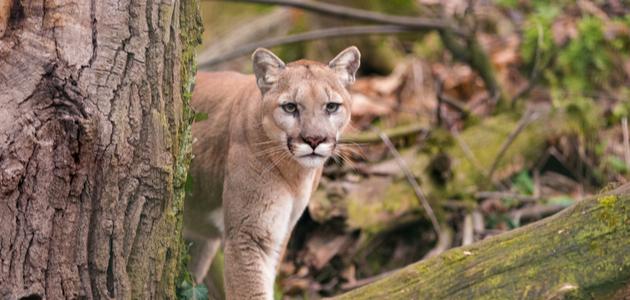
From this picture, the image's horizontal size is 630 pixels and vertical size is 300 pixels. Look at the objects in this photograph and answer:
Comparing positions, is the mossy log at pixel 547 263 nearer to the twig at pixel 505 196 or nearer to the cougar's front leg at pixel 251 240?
the cougar's front leg at pixel 251 240

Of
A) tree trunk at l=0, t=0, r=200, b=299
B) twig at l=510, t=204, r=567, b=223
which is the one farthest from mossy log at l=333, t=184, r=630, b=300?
twig at l=510, t=204, r=567, b=223

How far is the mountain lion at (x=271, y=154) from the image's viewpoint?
19.6 ft

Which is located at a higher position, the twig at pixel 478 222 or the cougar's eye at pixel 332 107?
the cougar's eye at pixel 332 107

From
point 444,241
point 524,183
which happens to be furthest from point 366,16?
point 444,241

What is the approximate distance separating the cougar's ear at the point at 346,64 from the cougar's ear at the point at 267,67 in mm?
347

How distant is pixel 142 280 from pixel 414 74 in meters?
7.41

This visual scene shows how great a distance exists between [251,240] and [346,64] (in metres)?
1.27

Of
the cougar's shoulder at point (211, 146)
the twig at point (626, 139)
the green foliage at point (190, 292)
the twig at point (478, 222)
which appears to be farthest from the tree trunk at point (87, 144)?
the twig at point (626, 139)

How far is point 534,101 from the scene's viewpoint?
34.7 feet

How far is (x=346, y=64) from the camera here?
637 centimetres

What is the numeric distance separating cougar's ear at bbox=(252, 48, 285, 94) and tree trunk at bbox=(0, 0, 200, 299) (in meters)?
1.72

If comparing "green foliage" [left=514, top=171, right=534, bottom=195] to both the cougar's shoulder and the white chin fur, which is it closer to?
the cougar's shoulder

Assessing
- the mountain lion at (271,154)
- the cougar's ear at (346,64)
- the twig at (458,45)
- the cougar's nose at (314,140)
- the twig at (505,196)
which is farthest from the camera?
the twig at (458,45)

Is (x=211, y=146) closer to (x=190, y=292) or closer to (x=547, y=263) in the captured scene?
(x=190, y=292)
